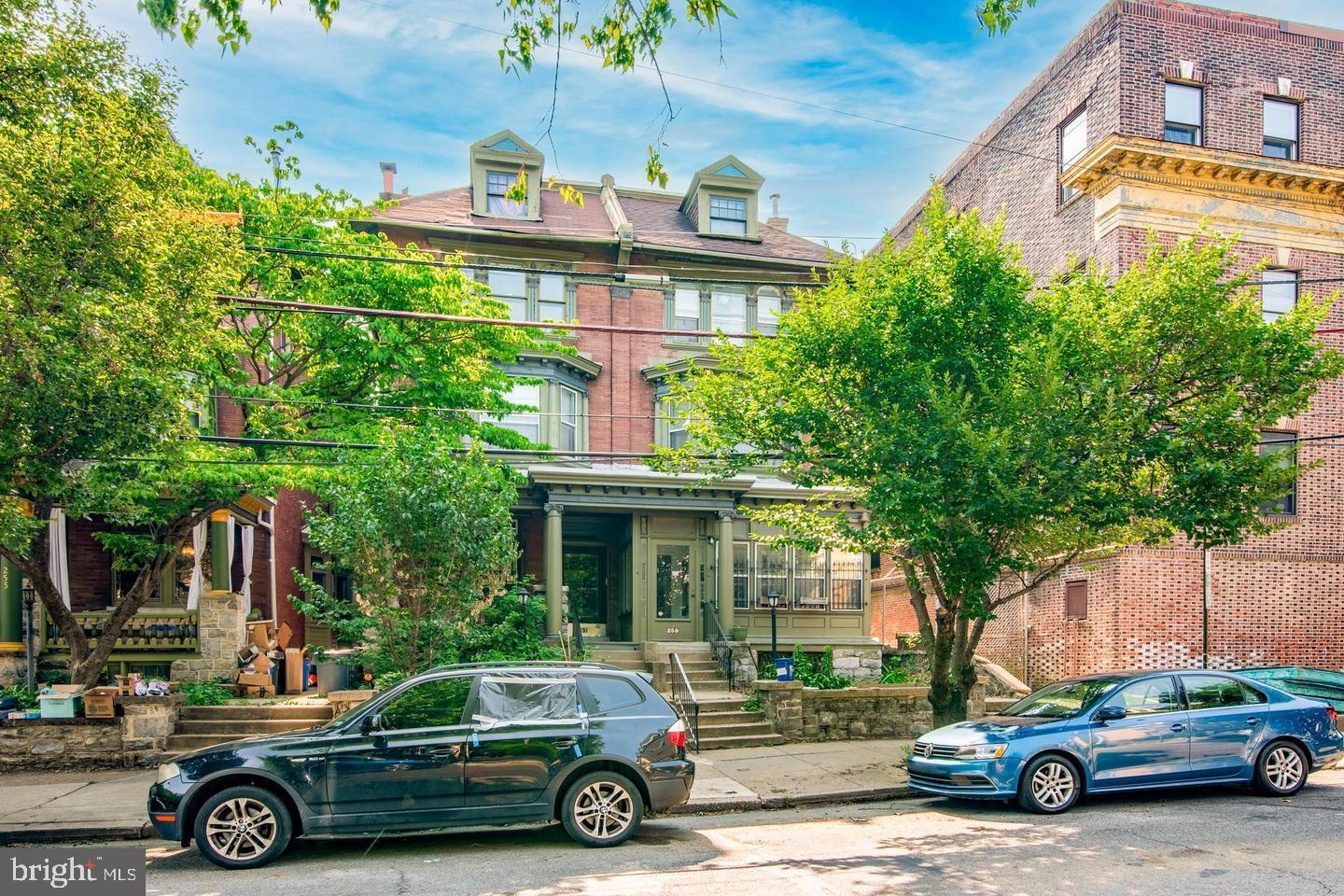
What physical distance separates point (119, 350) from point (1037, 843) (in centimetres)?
998

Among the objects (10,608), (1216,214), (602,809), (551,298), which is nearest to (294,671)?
(10,608)

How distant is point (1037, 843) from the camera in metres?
9.10

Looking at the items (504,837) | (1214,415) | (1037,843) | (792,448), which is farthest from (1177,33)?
(504,837)

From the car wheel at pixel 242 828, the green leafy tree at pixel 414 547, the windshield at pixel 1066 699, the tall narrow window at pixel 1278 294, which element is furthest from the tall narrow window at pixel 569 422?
the tall narrow window at pixel 1278 294

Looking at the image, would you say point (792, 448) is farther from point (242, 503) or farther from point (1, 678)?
point (1, 678)

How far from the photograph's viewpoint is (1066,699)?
37.5 ft

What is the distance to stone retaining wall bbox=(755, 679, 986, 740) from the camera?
16.4 m

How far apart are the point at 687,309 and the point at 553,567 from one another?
23.9ft

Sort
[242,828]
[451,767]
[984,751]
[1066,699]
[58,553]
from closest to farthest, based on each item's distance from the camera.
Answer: [242,828], [451,767], [984,751], [1066,699], [58,553]

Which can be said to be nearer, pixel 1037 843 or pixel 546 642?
pixel 1037 843

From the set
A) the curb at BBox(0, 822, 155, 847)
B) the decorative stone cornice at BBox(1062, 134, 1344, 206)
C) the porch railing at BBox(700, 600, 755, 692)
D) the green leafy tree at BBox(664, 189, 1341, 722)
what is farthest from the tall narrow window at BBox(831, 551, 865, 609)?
the curb at BBox(0, 822, 155, 847)

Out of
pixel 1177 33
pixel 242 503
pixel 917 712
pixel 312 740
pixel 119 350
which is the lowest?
pixel 917 712

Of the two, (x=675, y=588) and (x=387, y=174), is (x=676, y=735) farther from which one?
(x=387, y=174)

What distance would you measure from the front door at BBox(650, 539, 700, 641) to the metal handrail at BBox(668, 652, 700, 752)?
2.48 meters
